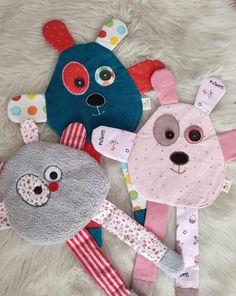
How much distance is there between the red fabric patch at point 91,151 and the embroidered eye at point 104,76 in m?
0.13

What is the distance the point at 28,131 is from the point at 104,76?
0.19 metres

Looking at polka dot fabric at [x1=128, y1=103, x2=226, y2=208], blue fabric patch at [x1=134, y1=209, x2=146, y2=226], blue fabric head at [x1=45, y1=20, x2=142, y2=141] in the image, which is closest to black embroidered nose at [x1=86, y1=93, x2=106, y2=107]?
blue fabric head at [x1=45, y1=20, x2=142, y2=141]

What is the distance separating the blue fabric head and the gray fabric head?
73 mm

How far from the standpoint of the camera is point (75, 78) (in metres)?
0.91

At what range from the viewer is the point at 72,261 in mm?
864

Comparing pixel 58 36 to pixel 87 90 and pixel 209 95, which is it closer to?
pixel 87 90

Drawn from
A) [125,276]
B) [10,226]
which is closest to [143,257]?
[125,276]

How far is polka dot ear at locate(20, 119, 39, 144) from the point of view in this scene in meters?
0.88

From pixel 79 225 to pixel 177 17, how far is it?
1.61ft

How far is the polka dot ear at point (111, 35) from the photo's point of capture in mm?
922

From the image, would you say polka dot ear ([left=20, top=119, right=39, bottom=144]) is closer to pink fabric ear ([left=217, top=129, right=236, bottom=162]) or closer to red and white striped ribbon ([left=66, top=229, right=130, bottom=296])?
red and white striped ribbon ([left=66, top=229, right=130, bottom=296])

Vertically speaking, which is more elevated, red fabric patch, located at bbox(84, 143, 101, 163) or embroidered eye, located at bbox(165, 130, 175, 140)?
embroidered eye, located at bbox(165, 130, 175, 140)

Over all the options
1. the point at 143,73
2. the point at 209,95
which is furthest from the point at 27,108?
the point at 209,95

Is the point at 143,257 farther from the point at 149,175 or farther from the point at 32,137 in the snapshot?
the point at 32,137
